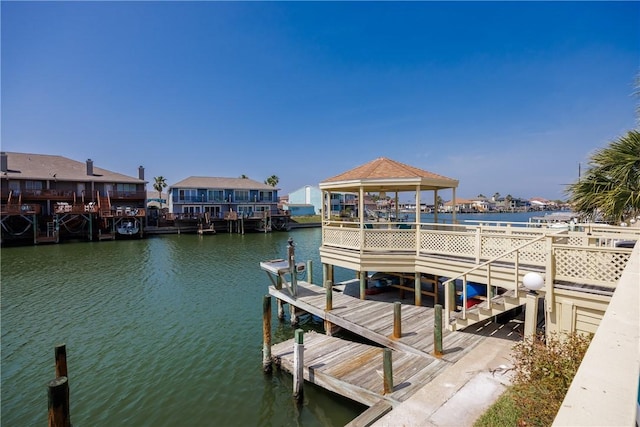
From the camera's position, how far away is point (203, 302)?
16.5 m

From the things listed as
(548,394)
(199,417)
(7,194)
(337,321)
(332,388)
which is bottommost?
(199,417)

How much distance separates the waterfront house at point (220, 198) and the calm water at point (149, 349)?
29.1 metres

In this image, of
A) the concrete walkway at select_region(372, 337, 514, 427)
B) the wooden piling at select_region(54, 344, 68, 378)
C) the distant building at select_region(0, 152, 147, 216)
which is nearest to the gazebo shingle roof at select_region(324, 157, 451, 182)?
the concrete walkway at select_region(372, 337, 514, 427)

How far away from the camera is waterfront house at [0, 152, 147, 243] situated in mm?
38875

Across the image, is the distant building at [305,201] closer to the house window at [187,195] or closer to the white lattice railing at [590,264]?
the house window at [187,195]

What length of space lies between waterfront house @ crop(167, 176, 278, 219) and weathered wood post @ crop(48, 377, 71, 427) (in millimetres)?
47598

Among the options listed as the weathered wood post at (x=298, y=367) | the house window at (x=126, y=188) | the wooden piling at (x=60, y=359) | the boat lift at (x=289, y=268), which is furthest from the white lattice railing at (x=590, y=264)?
the house window at (x=126, y=188)

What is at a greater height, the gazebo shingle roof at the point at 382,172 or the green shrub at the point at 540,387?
the gazebo shingle roof at the point at 382,172

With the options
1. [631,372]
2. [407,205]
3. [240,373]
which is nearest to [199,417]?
[240,373]

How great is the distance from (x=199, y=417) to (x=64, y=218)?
4616cm

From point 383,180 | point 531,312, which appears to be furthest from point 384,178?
point 531,312

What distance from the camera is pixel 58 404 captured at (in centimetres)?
559

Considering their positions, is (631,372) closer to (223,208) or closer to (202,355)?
(202,355)

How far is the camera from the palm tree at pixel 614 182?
877 cm
